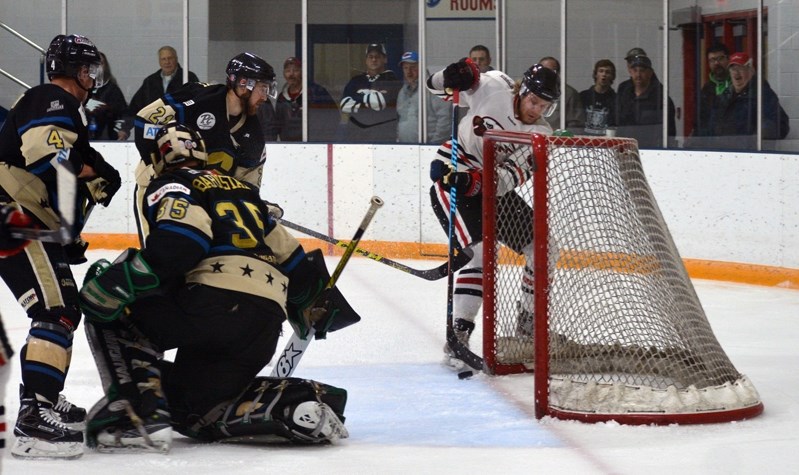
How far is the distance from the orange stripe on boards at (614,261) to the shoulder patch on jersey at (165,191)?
116 cm

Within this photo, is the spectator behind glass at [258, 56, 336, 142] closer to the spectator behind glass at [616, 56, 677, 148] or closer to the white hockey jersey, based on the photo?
the spectator behind glass at [616, 56, 677, 148]

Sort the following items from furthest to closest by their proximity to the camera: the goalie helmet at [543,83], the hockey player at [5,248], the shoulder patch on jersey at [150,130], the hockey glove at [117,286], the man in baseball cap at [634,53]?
the man in baseball cap at [634,53] < the goalie helmet at [543,83] < the shoulder patch on jersey at [150,130] < the hockey glove at [117,286] < the hockey player at [5,248]

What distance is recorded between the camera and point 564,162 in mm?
3580

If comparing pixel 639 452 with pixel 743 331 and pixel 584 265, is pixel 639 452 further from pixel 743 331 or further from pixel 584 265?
pixel 743 331

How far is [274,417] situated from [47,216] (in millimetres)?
765

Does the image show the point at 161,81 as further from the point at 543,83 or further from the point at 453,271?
the point at 543,83

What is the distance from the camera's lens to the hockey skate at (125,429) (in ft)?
9.59

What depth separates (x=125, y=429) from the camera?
2.96 metres

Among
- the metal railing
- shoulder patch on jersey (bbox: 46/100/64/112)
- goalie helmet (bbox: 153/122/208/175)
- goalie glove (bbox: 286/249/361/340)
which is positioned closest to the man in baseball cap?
the metal railing

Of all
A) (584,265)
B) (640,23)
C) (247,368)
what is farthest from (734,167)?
(247,368)

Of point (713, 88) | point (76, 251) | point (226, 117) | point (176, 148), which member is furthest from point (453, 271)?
point (713, 88)

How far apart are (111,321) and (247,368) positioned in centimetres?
34

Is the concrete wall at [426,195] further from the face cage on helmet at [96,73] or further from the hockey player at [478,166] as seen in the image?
the face cage on helmet at [96,73]

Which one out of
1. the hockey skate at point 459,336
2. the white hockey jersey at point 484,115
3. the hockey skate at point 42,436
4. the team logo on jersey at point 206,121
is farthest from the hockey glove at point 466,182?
the hockey skate at point 42,436
